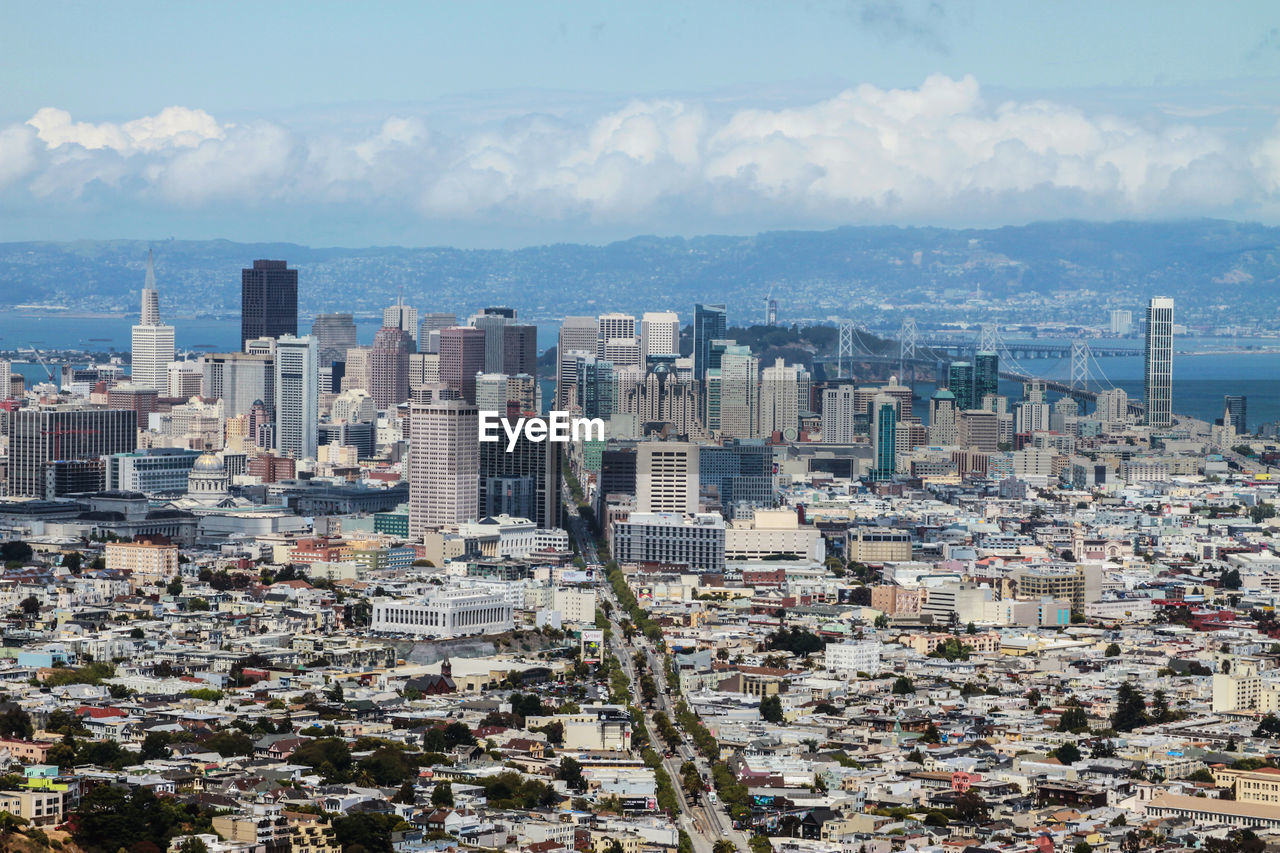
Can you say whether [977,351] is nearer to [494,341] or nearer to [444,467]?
[494,341]

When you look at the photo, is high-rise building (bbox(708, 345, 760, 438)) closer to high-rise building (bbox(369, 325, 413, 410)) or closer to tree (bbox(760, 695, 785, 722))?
high-rise building (bbox(369, 325, 413, 410))

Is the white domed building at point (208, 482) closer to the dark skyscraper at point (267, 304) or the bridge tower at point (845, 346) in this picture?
the dark skyscraper at point (267, 304)

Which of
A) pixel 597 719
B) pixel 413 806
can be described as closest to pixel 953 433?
pixel 597 719

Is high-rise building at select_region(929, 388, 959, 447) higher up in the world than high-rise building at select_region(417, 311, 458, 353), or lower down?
lower down

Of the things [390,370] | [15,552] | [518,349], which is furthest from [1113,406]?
[15,552]

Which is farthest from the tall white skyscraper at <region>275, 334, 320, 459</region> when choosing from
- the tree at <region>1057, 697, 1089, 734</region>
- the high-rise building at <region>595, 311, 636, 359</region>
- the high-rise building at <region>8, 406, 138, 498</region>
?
the tree at <region>1057, 697, 1089, 734</region>

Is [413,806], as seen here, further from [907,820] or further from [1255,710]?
[1255,710]
